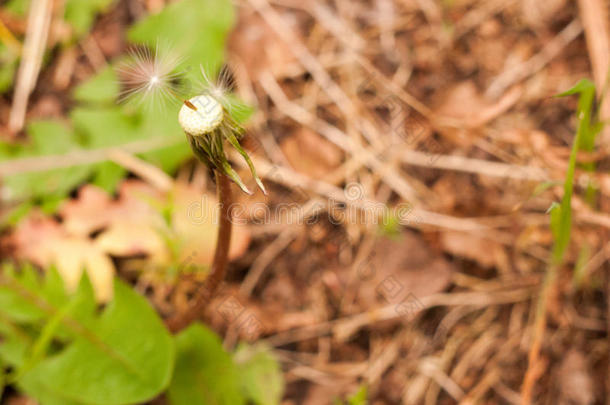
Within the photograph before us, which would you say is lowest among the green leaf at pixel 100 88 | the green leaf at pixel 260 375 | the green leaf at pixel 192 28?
the green leaf at pixel 260 375

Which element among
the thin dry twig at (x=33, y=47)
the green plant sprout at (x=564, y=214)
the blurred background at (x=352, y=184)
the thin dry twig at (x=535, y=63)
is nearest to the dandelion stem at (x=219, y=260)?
the blurred background at (x=352, y=184)

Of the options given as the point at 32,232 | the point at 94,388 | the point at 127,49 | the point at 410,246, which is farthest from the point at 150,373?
the point at 127,49

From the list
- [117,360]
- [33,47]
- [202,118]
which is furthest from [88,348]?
[33,47]

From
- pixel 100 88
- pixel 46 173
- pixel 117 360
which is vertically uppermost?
pixel 100 88

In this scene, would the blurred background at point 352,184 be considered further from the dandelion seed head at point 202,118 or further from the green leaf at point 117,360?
the dandelion seed head at point 202,118

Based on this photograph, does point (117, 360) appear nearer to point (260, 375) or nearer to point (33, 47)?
point (260, 375)

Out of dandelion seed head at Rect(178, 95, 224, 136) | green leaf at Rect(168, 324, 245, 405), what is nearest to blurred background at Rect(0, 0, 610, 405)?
green leaf at Rect(168, 324, 245, 405)
